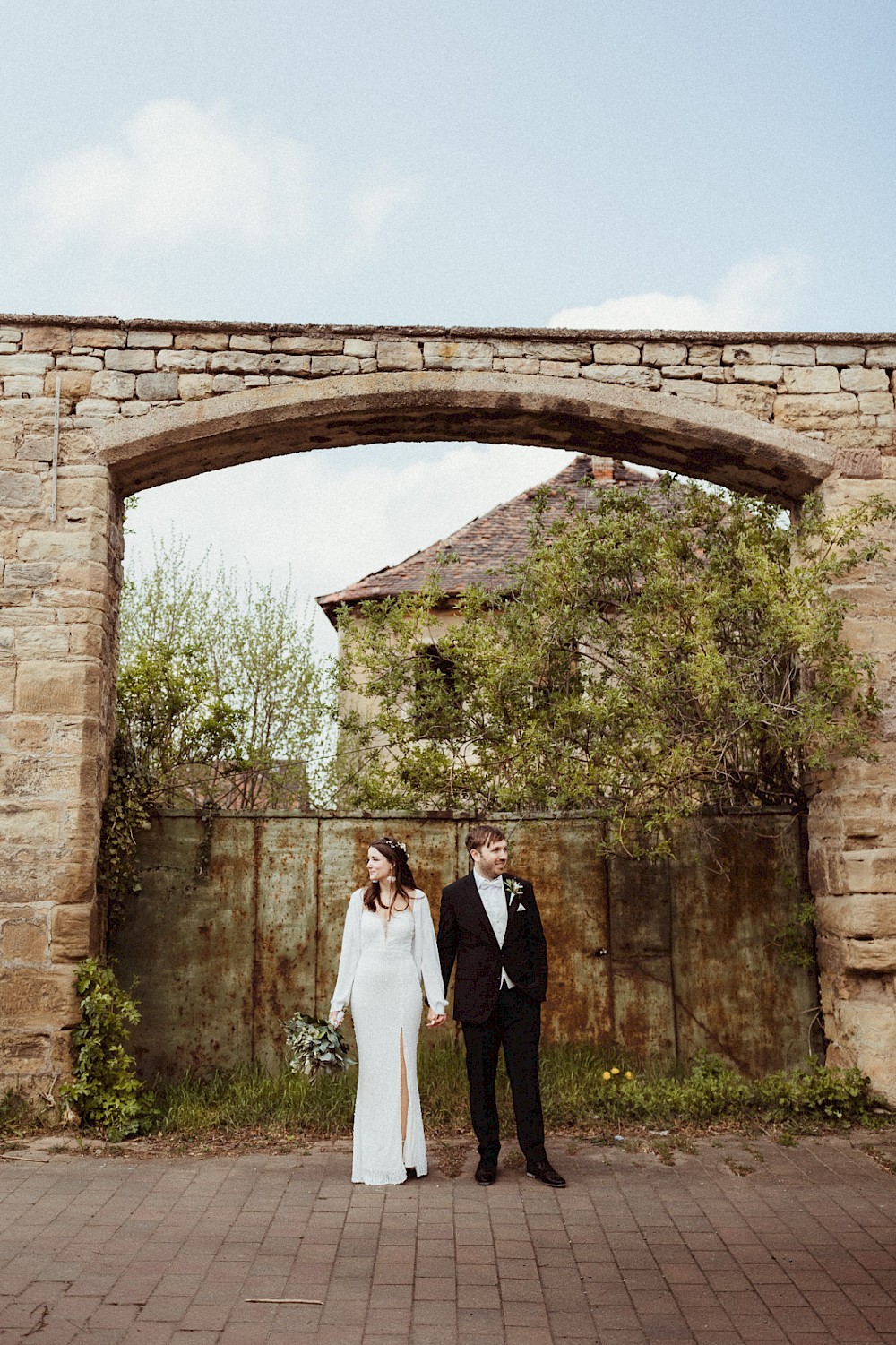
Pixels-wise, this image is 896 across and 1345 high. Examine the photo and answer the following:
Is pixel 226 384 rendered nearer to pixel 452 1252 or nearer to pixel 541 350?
pixel 541 350

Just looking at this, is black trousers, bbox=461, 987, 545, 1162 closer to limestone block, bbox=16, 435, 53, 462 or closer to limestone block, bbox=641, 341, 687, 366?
limestone block, bbox=641, 341, 687, 366

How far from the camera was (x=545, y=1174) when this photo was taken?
5.16 meters

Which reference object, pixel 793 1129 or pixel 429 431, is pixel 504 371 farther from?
pixel 793 1129

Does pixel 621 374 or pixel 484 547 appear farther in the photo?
pixel 484 547

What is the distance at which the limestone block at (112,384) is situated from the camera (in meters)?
6.67

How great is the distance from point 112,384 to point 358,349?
155cm

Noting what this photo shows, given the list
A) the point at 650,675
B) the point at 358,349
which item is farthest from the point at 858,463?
the point at 358,349

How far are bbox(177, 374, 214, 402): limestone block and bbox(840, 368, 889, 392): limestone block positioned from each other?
159 inches

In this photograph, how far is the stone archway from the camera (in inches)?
246

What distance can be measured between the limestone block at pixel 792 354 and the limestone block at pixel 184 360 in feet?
11.9

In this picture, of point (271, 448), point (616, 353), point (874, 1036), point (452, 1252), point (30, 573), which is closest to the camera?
point (452, 1252)

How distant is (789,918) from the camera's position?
698 cm

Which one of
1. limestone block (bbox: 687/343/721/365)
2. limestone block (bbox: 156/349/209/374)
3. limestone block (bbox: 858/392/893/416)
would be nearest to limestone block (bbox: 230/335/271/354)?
limestone block (bbox: 156/349/209/374)

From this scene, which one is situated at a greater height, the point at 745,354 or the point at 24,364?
the point at 745,354
